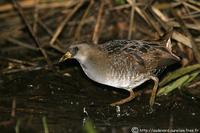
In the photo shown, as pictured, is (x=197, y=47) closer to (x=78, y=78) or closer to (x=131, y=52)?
(x=131, y=52)

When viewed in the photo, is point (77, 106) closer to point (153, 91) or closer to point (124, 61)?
point (124, 61)

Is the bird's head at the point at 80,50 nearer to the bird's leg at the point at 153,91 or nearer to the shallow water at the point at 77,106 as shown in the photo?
the shallow water at the point at 77,106

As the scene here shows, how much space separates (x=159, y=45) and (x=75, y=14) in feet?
8.16

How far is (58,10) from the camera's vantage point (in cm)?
903

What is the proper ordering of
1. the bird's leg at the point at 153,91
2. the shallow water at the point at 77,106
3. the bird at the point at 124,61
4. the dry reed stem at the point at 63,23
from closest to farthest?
the shallow water at the point at 77,106, the bird at the point at 124,61, the bird's leg at the point at 153,91, the dry reed stem at the point at 63,23

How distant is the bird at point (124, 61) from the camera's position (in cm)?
643

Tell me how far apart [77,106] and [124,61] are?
725 millimetres

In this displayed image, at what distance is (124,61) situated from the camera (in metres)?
6.43

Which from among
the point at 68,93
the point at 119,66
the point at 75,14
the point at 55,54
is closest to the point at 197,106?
the point at 119,66

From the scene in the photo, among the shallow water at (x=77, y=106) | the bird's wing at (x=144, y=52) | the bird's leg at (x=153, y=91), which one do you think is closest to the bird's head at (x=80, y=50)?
the bird's wing at (x=144, y=52)

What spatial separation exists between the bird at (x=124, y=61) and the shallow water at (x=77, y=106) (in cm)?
23

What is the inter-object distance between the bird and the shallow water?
0.23m

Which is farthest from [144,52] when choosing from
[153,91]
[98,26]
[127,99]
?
[98,26]

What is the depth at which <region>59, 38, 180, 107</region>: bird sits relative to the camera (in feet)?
21.1
